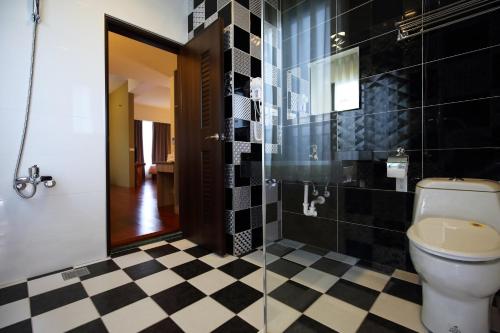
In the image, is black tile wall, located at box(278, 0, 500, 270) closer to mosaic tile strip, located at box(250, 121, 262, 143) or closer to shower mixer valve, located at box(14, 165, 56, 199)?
mosaic tile strip, located at box(250, 121, 262, 143)

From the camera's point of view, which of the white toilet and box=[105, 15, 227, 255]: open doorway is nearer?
the white toilet

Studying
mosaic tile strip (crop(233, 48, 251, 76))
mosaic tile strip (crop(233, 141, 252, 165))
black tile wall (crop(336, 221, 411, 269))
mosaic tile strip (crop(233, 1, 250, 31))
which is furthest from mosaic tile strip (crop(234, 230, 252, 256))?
mosaic tile strip (crop(233, 1, 250, 31))

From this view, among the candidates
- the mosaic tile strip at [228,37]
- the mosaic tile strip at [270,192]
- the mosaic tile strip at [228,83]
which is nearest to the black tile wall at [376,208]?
the mosaic tile strip at [270,192]

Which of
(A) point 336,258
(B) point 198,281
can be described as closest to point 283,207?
(A) point 336,258

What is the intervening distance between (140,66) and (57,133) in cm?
286

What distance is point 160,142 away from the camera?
27.9 feet

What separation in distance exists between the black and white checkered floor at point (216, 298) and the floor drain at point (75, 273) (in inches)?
1.4

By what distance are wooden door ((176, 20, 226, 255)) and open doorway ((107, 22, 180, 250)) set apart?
1.49 ft

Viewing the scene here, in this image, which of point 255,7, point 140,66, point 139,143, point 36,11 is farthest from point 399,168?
point 139,143

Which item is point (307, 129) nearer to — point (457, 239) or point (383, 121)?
point (383, 121)

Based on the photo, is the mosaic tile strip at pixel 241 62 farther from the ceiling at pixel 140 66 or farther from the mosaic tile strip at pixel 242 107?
the ceiling at pixel 140 66

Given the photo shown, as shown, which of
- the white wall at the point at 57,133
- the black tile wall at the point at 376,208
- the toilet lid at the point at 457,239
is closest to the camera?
the toilet lid at the point at 457,239

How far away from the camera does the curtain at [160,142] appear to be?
8.39 meters

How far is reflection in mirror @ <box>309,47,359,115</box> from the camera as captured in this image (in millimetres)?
1766
